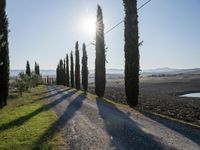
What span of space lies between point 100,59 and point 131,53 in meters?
14.5

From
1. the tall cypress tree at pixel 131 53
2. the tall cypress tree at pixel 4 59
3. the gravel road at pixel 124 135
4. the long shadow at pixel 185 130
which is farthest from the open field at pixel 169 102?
the tall cypress tree at pixel 4 59

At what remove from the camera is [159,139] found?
12.2 metres

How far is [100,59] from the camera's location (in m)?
41.6

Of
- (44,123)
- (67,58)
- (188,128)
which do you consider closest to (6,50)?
(44,123)

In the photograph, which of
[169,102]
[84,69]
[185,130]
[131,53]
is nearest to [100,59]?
[169,102]

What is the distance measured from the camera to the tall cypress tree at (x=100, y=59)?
134 ft

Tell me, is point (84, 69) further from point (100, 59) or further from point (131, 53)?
point (131, 53)

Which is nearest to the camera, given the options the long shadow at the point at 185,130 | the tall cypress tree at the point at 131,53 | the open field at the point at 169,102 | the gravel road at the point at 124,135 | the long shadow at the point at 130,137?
the long shadow at the point at 130,137

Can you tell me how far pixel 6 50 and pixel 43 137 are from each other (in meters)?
20.8

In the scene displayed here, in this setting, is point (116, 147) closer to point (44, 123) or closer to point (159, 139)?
point (159, 139)

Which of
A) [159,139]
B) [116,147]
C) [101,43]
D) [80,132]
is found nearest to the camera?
[116,147]

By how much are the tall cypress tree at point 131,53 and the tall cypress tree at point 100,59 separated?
13.4 metres

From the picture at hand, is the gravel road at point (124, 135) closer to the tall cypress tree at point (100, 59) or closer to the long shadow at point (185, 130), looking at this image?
the long shadow at point (185, 130)

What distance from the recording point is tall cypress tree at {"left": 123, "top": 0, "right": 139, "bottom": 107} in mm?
27125
